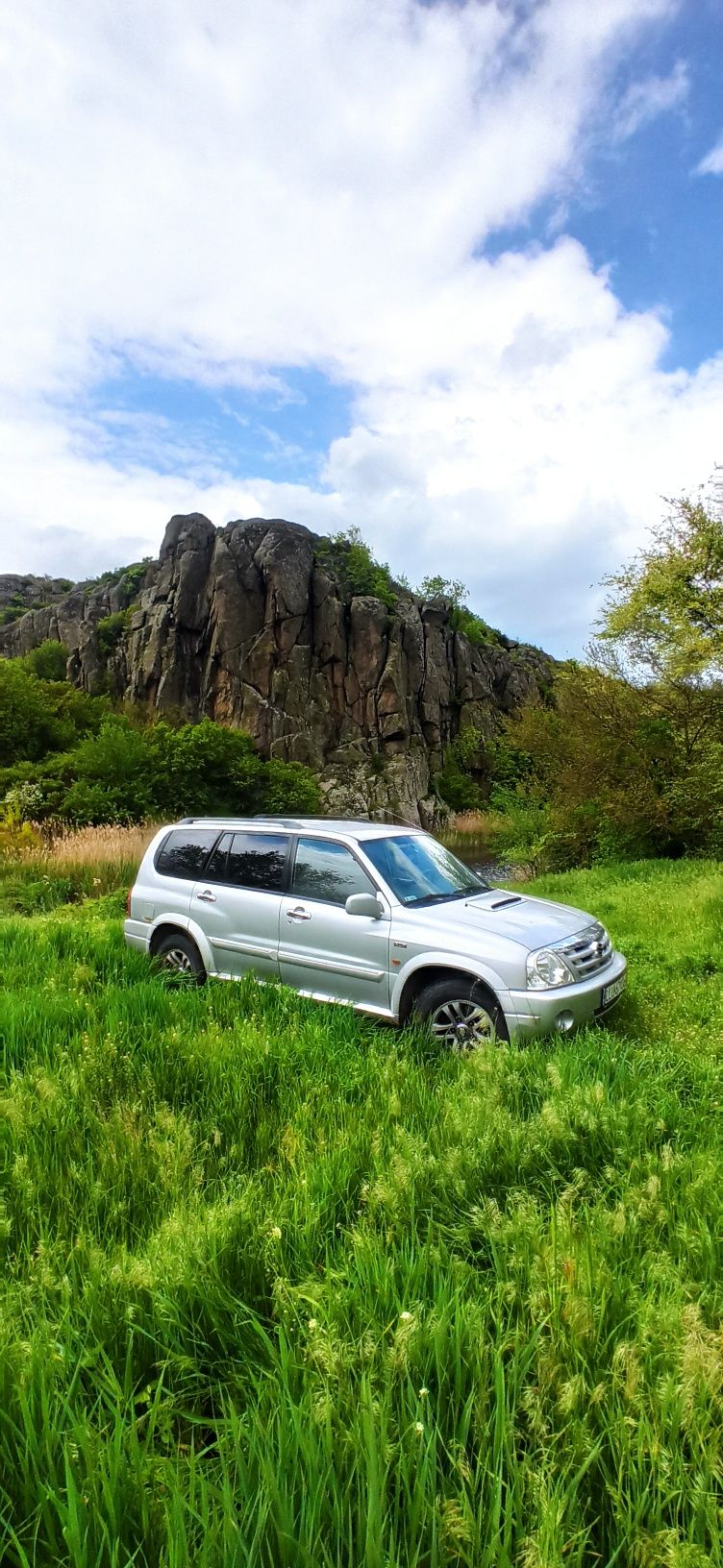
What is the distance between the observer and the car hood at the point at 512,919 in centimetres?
510

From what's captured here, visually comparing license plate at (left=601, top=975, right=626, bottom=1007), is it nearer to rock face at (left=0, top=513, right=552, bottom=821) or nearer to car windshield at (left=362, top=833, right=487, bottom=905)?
car windshield at (left=362, top=833, right=487, bottom=905)

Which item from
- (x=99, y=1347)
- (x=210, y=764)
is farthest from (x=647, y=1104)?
(x=210, y=764)

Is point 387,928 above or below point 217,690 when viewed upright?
below

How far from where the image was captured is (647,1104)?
3.48m

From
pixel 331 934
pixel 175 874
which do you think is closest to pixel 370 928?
pixel 331 934

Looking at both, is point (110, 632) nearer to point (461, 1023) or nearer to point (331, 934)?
point (331, 934)

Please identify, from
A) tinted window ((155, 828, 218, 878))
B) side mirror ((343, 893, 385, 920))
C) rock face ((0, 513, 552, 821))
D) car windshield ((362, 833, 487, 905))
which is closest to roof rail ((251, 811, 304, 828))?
tinted window ((155, 828, 218, 878))

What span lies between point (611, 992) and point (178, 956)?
3.93 m

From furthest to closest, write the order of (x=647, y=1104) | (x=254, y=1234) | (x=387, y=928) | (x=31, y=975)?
(x=31, y=975), (x=387, y=928), (x=647, y=1104), (x=254, y=1234)

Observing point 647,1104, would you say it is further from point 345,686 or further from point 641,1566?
point 345,686

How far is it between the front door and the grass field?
1.40m

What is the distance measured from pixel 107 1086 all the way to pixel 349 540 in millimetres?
67538

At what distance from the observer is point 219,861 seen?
6.96 m

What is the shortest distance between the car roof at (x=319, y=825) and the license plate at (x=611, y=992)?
210 centimetres
